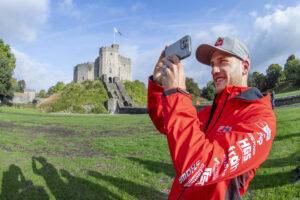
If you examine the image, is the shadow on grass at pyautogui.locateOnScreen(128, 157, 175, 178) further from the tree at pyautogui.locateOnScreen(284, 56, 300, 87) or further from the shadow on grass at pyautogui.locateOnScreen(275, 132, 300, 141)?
the tree at pyautogui.locateOnScreen(284, 56, 300, 87)

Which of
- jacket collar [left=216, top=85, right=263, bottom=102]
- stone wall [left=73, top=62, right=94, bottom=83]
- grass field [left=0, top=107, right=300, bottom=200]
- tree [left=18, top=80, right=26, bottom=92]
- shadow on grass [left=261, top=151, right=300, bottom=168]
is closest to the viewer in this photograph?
jacket collar [left=216, top=85, right=263, bottom=102]

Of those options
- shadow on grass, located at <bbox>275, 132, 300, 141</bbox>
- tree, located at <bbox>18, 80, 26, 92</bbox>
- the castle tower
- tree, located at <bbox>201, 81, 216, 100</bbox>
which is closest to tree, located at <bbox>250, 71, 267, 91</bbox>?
tree, located at <bbox>201, 81, 216, 100</bbox>

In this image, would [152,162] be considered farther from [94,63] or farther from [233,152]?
[94,63]

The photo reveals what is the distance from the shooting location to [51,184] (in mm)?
11086

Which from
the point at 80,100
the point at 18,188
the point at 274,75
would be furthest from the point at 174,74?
the point at 274,75

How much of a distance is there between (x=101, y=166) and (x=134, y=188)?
267 centimetres

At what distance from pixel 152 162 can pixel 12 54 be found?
68.2 meters

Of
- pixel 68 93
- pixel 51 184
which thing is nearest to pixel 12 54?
pixel 68 93

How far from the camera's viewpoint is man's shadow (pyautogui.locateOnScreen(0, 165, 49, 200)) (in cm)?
1013

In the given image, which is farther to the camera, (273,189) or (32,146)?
(32,146)

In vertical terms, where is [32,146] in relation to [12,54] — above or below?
below

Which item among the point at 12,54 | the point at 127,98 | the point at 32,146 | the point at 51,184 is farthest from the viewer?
the point at 12,54

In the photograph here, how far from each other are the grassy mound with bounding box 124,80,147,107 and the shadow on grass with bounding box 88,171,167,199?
146 ft

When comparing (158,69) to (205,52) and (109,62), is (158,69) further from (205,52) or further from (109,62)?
(109,62)
